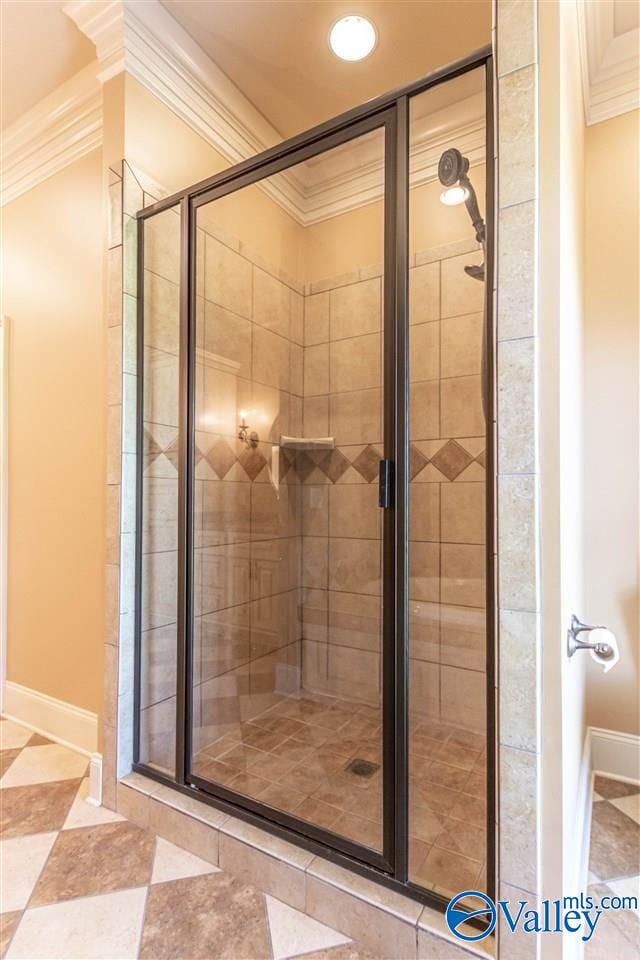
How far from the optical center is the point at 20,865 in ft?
4.98

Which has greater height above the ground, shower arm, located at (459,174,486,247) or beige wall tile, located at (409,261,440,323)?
shower arm, located at (459,174,486,247)

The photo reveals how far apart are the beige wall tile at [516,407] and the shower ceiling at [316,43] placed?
5.20ft

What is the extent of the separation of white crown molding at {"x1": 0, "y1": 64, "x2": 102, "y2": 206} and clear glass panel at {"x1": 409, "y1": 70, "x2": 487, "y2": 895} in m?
1.63

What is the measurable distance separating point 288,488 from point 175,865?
135 centimetres

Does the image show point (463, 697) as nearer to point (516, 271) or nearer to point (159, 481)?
point (516, 271)

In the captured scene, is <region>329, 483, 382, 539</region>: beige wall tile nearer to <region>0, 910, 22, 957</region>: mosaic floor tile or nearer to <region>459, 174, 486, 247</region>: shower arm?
<region>459, 174, 486, 247</region>: shower arm

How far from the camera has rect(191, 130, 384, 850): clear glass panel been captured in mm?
1715

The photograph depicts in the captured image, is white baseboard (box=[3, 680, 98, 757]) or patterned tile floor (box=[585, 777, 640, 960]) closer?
patterned tile floor (box=[585, 777, 640, 960])

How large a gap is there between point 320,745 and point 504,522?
4.19ft

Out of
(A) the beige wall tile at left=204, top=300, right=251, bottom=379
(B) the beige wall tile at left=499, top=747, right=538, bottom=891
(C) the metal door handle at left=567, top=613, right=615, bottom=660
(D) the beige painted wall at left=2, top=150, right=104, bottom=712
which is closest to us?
(B) the beige wall tile at left=499, top=747, right=538, bottom=891

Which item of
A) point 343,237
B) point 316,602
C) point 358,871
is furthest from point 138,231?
Answer: point 358,871

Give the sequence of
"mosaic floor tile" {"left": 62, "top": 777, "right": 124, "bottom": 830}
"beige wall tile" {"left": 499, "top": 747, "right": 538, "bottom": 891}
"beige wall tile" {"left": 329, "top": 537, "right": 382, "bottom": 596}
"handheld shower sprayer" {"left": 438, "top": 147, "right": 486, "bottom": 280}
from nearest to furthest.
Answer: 1. "beige wall tile" {"left": 499, "top": 747, "right": 538, "bottom": 891}
2. "handheld shower sprayer" {"left": 438, "top": 147, "right": 486, "bottom": 280}
3. "beige wall tile" {"left": 329, "top": 537, "right": 382, "bottom": 596}
4. "mosaic floor tile" {"left": 62, "top": 777, "right": 124, "bottom": 830}

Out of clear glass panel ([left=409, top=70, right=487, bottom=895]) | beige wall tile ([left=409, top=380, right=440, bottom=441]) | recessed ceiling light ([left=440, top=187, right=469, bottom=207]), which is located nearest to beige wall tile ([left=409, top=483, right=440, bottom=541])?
clear glass panel ([left=409, top=70, right=487, bottom=895])

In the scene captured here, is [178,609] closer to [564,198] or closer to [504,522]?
[504,522]
